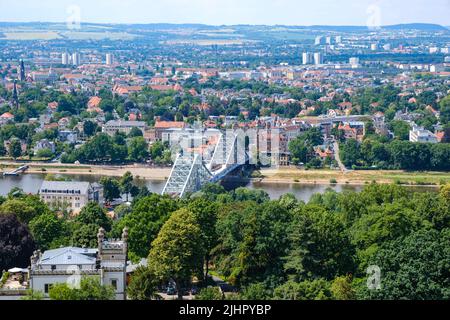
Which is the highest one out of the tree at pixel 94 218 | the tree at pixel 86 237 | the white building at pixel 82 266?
the white building at pixel 82 266

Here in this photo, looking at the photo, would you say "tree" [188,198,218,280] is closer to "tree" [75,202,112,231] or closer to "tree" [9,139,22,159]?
"tree" [75,202,112,231]

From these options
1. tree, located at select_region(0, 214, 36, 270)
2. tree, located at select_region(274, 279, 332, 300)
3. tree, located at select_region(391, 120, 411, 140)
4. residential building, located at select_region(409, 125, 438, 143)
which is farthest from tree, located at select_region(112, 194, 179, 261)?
tree, located at select_region(391, 120, 411, 140)

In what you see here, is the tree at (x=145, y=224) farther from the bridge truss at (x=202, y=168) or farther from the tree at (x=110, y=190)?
the tree at (x=110, y=190)

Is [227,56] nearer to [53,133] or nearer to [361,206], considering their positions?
[53,133]

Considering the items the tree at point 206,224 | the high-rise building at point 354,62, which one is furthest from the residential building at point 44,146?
the high-rise building at point 354,62
